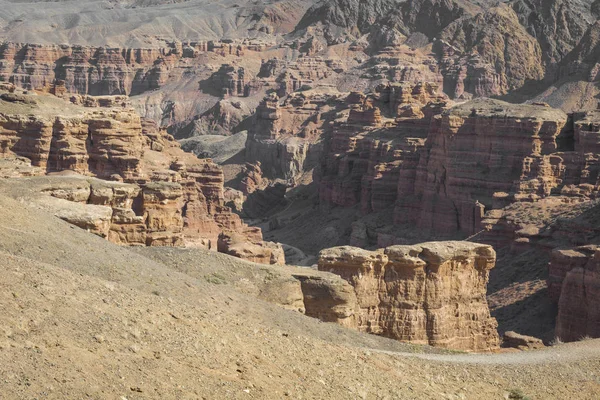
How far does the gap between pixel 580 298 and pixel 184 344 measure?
27304mm

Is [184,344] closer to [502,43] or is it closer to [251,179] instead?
[251,179]

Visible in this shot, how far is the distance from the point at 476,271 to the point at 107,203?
10.3 meters

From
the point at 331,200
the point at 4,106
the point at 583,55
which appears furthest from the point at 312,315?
the point at 583,55

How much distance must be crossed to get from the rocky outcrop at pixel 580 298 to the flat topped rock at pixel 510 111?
2548 centimetres

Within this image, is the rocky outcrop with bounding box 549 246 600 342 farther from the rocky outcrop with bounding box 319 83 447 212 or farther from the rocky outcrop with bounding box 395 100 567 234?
the rocky outcrop with bounding box 319 83 447 212

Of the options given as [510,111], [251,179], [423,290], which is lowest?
[251,179]

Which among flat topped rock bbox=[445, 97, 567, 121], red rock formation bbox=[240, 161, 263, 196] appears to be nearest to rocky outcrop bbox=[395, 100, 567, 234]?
flat topped rock bbox=[445, 97, 567, 121]

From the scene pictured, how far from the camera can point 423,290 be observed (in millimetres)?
33500

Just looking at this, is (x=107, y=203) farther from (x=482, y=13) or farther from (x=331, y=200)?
(x=482, y=13)

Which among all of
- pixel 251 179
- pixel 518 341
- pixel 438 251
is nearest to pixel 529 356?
pixel 438 251

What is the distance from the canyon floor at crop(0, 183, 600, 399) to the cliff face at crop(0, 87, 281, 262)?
4347mm

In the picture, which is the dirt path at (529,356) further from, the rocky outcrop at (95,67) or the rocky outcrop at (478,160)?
the rocky outcrop at (95,67)

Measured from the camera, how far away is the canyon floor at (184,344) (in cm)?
1717

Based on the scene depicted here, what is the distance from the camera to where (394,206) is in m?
78.4
